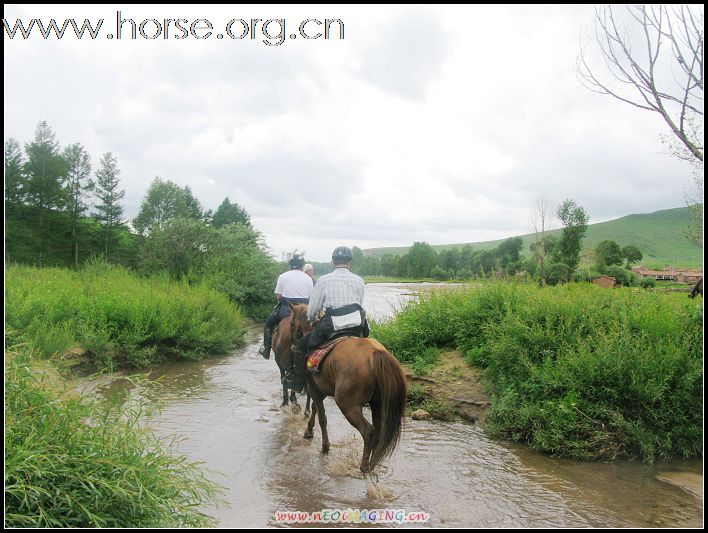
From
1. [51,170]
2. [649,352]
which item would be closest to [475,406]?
[649,352]

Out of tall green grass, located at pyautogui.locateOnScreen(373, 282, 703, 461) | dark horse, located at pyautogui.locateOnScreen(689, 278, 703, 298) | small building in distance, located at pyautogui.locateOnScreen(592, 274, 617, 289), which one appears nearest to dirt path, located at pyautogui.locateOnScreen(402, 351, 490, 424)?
tall green grass, located at pyautogui.locateOnScreen(373, 282, 703, 461)

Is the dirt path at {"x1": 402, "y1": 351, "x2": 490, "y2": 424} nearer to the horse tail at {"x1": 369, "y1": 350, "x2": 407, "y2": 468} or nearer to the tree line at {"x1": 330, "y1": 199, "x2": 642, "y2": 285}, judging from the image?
the horse tail at {"x1": 369, "y1": 350, "x2": 407, "y2": 468}

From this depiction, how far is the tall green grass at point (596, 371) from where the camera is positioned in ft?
22.0

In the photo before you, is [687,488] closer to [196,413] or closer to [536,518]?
[536,518]

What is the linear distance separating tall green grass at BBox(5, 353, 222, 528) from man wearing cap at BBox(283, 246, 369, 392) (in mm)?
2780

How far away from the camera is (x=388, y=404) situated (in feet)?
18.3

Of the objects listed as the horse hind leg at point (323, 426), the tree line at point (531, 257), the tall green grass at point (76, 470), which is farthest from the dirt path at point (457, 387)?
the tree line at point (531, 257)

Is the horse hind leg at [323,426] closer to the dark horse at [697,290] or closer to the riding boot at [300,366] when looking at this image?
the riding boot at [300,366]

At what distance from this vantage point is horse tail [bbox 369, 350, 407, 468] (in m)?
5.52

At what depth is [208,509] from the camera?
4855 mm

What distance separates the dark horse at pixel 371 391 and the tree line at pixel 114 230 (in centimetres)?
1380

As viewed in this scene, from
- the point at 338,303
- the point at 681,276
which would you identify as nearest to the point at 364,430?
the point at 338,303

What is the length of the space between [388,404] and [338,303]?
1.59m

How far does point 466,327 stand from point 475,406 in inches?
76.2
